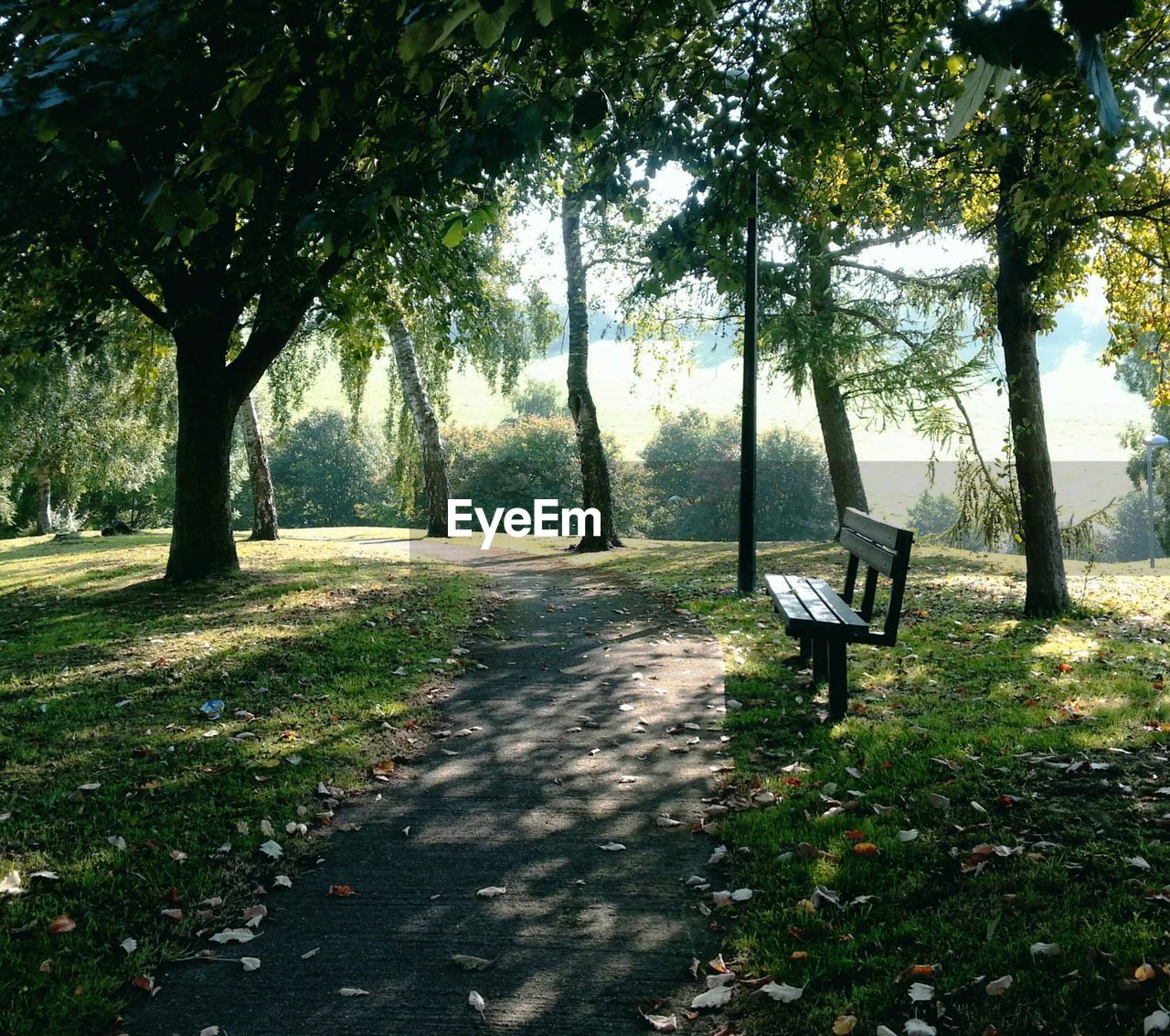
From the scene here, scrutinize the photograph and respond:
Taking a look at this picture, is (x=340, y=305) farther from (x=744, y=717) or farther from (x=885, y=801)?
(x=885, y=801)

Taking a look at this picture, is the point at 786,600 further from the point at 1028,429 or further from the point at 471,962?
the point at 1028,429

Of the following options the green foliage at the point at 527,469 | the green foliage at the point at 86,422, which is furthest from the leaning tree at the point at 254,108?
the green foliage at the point at 527,469

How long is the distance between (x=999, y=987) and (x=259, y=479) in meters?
18.4

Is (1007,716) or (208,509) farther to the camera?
(208,509)

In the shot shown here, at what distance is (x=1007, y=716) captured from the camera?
565 centimetres

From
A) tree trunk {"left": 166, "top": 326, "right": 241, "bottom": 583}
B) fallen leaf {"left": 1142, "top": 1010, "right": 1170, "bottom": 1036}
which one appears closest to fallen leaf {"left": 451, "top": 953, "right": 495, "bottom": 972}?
fallen leaf {"left": 1142, "top": 1010, "right": 1170, "bottom": 1036}

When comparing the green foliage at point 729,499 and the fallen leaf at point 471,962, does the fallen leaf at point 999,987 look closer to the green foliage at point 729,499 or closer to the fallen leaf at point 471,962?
the fallen leaf at point 471,962

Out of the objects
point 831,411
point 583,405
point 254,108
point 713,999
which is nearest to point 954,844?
point 713,999

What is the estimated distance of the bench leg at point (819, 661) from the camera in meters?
6.69

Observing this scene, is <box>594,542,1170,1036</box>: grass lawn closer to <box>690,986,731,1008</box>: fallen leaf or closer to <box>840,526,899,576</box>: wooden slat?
<box>690,986,731,1008</box>: fallen leaf

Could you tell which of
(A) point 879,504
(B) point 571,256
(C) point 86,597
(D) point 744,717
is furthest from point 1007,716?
(A) point 879,504

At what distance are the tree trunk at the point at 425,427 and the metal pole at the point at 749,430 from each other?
937 cm

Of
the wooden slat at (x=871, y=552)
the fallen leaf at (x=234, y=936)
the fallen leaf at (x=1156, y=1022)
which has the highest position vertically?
the wooden slat at (x=871, y=552)

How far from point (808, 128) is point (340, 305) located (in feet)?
24.1
